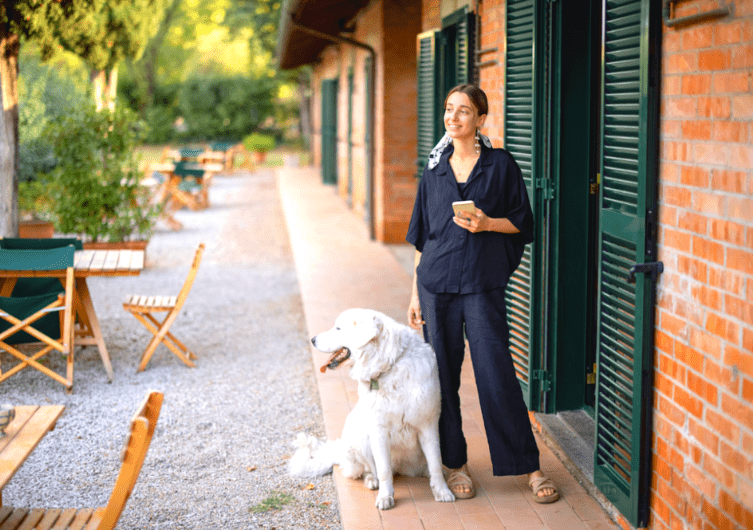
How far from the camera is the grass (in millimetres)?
3637

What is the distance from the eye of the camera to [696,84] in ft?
8.15

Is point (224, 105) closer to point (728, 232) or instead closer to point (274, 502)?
point (274, 502)

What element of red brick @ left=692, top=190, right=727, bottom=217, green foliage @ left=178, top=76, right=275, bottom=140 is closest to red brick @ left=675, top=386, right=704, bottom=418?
red brick @ left=692, top=190, right=727, bottom=217

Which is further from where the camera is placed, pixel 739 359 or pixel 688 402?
pixel 688 402

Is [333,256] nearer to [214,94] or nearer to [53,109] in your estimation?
[53,109]

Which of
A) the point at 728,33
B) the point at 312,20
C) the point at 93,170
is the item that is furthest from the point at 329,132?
the point at 728,33

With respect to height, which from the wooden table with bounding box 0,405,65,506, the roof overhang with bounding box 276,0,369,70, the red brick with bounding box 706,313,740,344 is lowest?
the wooden table with bounding box 0,405,65,506

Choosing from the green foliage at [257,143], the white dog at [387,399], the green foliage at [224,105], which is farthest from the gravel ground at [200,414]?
the green foliage at [224,105]

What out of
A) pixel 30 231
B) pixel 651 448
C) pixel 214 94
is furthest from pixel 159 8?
pixel 214 94

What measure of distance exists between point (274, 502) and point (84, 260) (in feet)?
8.87

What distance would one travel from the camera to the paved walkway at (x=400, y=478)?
10.7 ft

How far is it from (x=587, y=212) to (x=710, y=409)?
5.93 ft

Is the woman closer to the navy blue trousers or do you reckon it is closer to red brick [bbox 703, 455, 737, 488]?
the navy blue trousers

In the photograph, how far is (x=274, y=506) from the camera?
366cm
